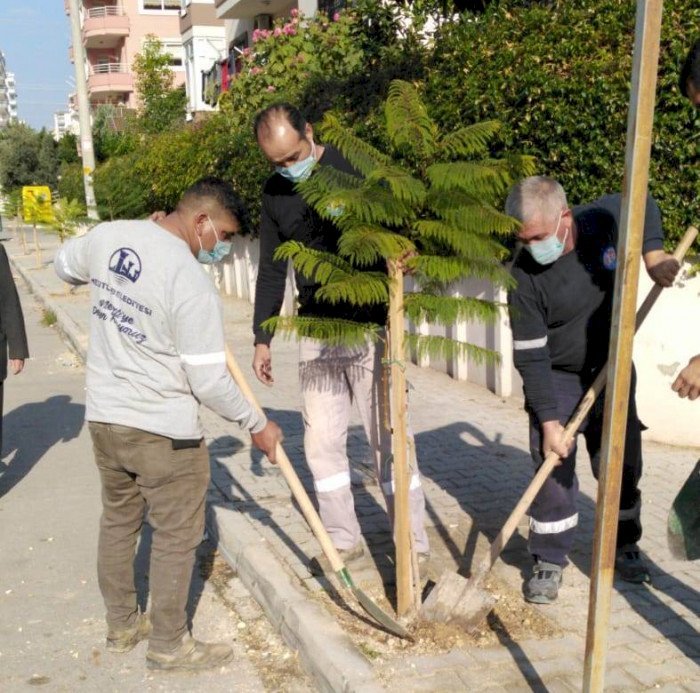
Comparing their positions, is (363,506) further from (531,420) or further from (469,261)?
(469,261)

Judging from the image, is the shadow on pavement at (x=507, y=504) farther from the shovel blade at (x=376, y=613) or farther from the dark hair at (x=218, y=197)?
the dark hair at (x=218, y=197)

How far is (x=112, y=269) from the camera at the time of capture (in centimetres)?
359

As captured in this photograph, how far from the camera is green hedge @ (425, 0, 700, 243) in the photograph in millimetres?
6039

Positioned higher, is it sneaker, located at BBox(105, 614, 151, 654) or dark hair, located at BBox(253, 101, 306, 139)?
dark hair, located at BBox(253, 101, 306, 139)

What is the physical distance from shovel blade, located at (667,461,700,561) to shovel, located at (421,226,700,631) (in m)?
0.50

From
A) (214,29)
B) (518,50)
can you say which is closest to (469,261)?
(518,50)

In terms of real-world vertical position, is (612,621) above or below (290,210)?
below

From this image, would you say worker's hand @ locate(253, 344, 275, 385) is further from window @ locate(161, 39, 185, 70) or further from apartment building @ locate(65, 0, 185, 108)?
Result: window @ locate(161, 39, 185, 70)

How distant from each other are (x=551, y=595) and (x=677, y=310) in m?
2.97

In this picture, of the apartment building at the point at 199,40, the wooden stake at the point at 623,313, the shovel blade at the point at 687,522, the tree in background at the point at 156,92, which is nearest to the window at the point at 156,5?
the tree in background at the point at 156,92

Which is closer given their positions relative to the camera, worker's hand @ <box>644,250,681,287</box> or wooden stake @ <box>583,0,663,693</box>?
wooden stake @ <box>583,0,663,693</box>

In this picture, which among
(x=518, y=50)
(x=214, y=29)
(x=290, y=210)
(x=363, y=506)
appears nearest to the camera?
(x=290, y=210)

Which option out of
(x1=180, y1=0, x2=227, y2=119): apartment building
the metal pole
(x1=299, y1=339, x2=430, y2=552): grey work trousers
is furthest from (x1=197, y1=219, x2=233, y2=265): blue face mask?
(x1=180, y1=0, x2=227, y2=119): apartment building

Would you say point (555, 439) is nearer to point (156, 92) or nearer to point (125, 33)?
point (156, 92)
